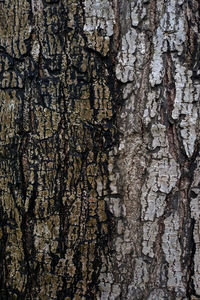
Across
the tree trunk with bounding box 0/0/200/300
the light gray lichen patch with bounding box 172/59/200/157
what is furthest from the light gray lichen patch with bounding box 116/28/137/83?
the light gray lichen patch with bounding box 172/59/200/157

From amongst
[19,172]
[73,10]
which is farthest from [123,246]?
[73,10]

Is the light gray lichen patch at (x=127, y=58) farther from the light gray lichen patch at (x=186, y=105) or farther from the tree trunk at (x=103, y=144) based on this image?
the light gray lichen patch at (x=186, y=105)

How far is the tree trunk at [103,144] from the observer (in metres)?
1.19

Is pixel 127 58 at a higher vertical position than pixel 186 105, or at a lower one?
higher

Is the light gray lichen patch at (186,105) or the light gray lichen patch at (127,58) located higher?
the light gray lichen patch at (127,58)

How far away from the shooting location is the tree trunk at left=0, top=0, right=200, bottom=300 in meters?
1.19

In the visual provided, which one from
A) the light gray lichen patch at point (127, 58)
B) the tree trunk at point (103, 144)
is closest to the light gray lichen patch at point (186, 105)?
the tree trunk at point (103, 144)

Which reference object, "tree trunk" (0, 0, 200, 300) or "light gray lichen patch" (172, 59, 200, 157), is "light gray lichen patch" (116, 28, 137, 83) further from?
"light gray lichen patch" (172, 59, 200, 157)

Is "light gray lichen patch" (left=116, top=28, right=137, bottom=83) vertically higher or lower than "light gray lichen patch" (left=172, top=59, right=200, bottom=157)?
higher

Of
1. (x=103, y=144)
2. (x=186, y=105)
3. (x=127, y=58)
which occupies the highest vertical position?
(x=127, y=58)

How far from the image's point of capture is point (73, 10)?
3.92ft

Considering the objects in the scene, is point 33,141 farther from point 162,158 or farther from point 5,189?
point 162,158

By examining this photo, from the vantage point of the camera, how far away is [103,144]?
1.23m

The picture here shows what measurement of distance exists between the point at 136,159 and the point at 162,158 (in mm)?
97
